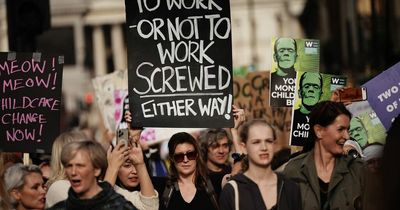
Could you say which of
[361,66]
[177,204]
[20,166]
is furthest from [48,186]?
[361,66]

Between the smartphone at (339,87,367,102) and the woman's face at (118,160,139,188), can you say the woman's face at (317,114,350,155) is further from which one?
the woman's face at (118,160,139,188)

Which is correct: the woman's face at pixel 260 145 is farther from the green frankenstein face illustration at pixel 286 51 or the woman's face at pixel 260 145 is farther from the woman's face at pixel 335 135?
the green frankenstein face illustration at pixel 286 51

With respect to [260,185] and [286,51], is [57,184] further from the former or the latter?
[286,51]

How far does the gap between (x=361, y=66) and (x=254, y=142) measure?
99.1 feet

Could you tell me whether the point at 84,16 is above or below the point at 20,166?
above

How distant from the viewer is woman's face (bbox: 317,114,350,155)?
22.6ft

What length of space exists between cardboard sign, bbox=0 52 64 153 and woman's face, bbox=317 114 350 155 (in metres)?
2.29

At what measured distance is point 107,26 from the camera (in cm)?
10275

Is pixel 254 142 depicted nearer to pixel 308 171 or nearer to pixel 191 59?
pixel 308 171

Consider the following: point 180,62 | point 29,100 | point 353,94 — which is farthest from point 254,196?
point 29,100

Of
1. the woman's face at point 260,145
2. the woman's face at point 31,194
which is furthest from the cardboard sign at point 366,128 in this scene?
the woman's face at point 31,194

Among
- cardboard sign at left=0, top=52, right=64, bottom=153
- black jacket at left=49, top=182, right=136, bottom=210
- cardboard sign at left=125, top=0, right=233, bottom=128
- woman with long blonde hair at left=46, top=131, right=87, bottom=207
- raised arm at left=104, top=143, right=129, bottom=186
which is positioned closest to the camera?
black jacket at left=49, top=182, right=136, bottom=210

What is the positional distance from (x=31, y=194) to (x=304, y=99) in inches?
94.1

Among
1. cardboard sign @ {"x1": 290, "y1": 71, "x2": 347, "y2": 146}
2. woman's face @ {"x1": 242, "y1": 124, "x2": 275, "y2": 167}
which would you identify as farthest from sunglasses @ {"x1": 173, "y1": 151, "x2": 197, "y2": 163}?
cardboard sign @ {"x1": 290, "y1": 71, "x2": 347, "y2": 146}
